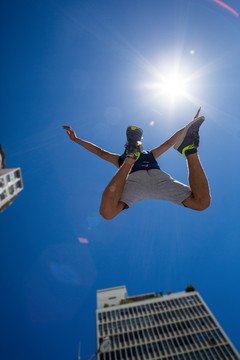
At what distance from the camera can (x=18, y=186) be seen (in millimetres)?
42031

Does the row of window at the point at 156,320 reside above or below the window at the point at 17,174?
below

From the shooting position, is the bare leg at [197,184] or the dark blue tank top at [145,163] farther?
the dark blue tank top at [145,163]

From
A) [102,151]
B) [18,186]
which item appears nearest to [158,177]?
[102,151]

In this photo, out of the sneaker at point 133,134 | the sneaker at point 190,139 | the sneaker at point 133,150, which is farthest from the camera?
the sneaker at point 133,134

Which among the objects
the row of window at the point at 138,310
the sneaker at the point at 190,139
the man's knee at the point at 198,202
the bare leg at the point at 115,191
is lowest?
the man's knee at the point at 198,202

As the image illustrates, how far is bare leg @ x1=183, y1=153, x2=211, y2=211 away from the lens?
133 inches

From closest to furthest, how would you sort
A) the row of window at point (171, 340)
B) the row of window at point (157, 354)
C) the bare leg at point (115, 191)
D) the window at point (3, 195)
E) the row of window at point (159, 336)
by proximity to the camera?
the bare leg at point (115, 191)
the row of window at point (157, 354)
the window at point (3, 195)
the row of window at point (171, 340)
the row of window at point (159, 336)

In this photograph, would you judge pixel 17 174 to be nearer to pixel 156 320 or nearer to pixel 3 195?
Answer: pixel 3 195

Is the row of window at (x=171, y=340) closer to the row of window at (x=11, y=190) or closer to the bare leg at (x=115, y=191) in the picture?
Result: the row of window at (x=11, y=190)

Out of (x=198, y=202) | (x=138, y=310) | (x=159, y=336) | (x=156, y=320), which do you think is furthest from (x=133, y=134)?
(x=138, y=310)

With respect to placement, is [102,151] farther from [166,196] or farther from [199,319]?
[199,319]

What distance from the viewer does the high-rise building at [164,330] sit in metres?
35.9

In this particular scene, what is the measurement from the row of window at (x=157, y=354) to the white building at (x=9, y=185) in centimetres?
3828

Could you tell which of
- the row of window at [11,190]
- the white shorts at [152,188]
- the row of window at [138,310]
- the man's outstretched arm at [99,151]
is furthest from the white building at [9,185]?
the white shorts at [152,188]
